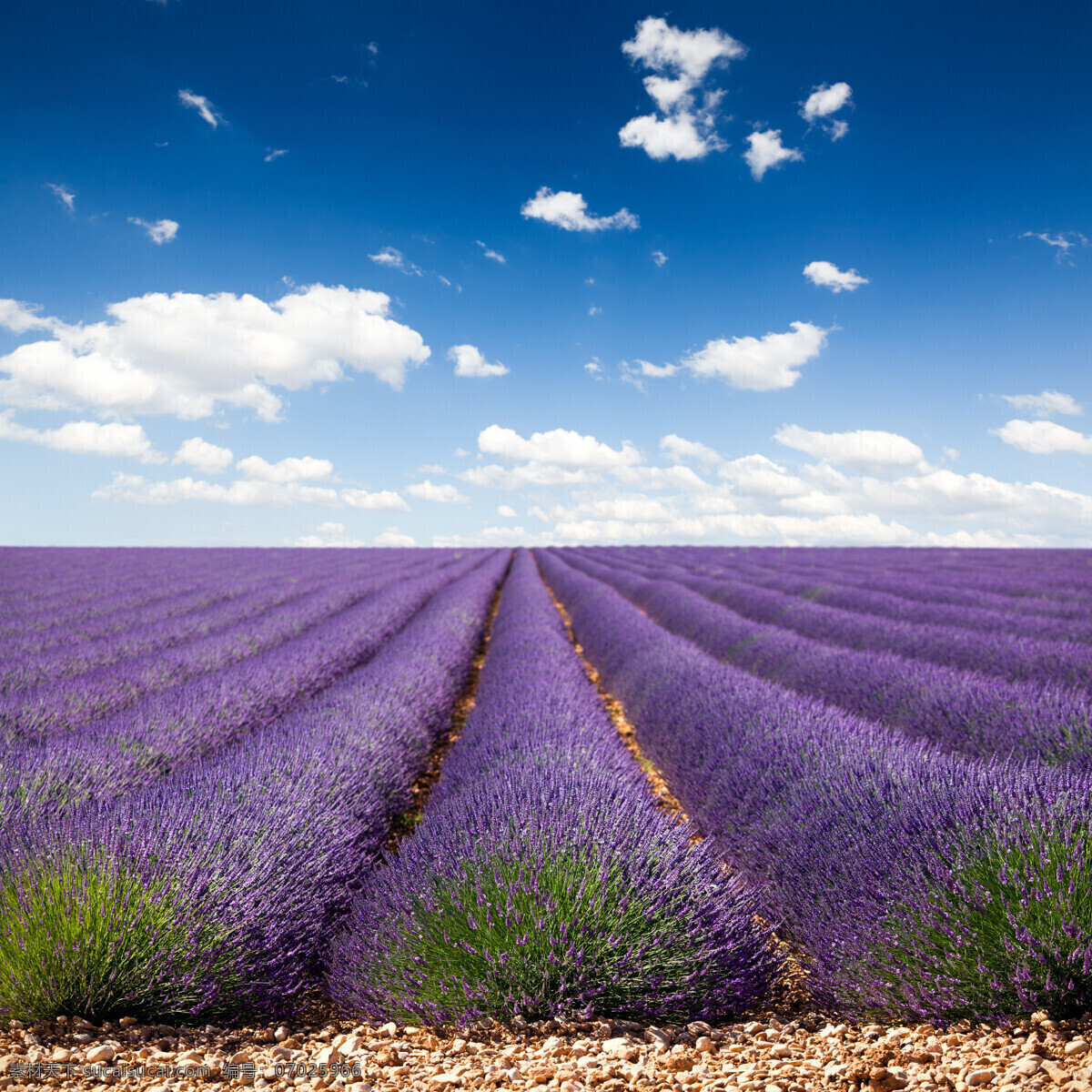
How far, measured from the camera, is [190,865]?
187cm

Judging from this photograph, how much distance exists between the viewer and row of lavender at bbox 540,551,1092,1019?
1553 mm

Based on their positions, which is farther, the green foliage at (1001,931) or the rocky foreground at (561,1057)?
the green foliage at (1001,931)

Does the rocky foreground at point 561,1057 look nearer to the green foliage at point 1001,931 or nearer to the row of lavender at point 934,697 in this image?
the green foliage at point 1001,931

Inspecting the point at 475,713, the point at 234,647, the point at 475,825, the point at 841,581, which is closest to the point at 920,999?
the point at 475,825

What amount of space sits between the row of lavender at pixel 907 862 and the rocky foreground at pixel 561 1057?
10cm

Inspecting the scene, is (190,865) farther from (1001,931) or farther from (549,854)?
(1001,931)

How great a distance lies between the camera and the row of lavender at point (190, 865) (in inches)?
64.4

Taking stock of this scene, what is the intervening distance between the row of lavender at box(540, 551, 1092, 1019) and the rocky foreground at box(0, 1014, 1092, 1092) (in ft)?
0.34

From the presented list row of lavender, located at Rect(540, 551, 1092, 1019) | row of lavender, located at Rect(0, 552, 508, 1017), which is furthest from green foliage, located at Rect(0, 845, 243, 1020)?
row of lavender, located at Rect(540, 551, 1092, 1019)

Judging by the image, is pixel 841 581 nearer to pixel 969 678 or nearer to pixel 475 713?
pixel 969 678

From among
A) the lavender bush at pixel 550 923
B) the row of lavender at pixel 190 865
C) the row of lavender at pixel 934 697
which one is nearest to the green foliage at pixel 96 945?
the row of lavender at pixel 190 865

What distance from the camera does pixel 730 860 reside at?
271 cm

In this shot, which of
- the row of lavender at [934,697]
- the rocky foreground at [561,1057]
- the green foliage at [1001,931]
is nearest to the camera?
the rocky foreground at [561,1057]

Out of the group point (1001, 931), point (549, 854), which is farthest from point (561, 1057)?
point (1001, 931)
